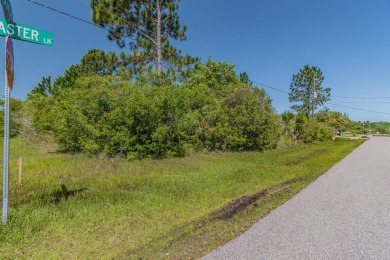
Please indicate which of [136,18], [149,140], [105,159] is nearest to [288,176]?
[149,140]

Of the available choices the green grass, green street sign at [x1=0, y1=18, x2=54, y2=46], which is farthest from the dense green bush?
green street sign at [x1=0, y1=18, x2=54, y2=46]

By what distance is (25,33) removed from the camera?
12.1ft

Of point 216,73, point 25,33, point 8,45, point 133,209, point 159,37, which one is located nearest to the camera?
point 8,45

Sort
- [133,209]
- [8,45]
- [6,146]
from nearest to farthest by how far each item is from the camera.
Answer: [8,45]
[6,146]
[133,209]

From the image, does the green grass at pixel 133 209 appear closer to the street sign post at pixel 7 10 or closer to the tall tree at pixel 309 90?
the street sign post at pixel 7 10

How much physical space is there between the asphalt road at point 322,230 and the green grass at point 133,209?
0.29m

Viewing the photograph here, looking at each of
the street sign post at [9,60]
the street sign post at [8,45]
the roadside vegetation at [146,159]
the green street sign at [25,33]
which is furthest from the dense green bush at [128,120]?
the street sign post at [9,60]

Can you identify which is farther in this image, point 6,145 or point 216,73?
point 216,73

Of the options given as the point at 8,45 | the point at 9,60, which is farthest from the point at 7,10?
the point at 9,60

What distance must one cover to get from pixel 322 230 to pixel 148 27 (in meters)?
17.2

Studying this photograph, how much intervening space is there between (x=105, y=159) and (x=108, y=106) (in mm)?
2441

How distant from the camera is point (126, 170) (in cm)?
848

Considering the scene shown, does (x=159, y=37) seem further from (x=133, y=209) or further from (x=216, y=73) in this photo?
(x=133, y=209)

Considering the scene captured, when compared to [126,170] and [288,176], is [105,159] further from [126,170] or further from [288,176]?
[288,176]
